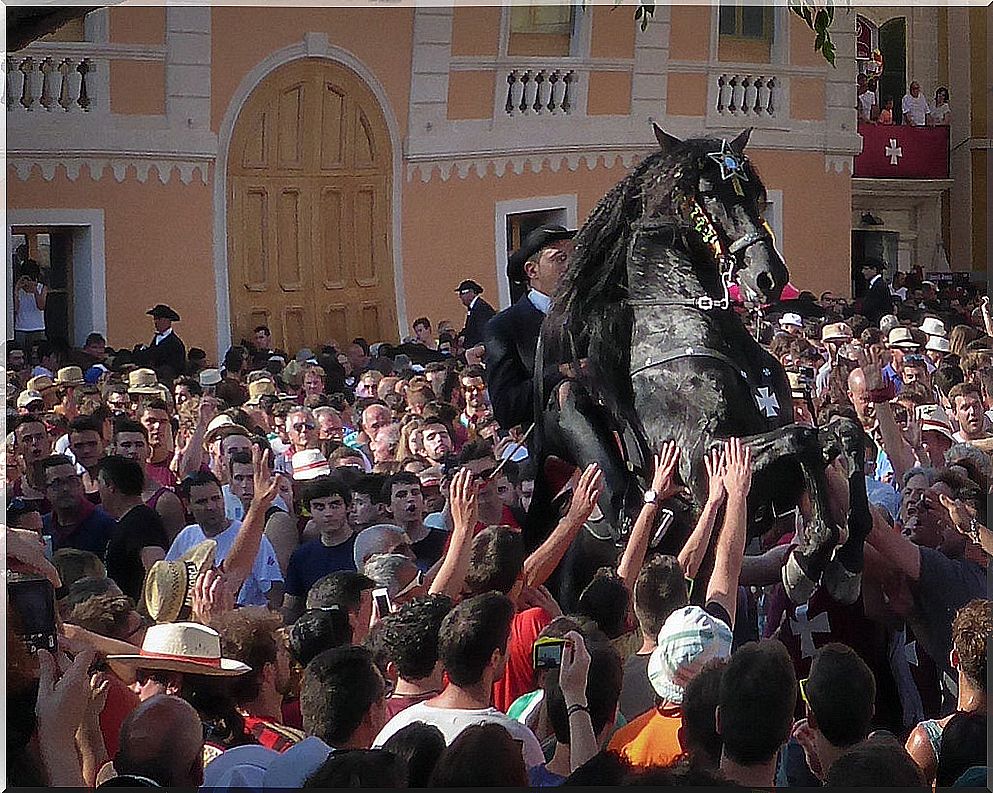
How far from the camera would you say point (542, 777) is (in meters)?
5.11

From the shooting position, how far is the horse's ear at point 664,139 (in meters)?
5.80

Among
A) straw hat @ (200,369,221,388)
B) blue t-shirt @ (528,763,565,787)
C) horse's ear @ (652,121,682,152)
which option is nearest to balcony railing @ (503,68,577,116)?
horse's ear @ (652,121,682,152)

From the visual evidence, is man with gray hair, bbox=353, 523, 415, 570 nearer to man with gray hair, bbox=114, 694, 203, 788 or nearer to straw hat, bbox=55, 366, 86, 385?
straw hat, bbox=55, 366, 86, 385

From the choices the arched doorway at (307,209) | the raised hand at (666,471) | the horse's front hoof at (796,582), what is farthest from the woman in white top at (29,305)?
the horse's front hoof at (796,582)

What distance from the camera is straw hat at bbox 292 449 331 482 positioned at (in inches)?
226

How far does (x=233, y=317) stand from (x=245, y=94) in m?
0.77

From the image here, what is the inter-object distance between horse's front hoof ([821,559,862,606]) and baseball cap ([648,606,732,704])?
2.14 ft

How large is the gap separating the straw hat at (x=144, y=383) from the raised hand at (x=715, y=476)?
6.24ft

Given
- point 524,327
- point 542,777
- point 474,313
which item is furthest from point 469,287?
point 542,777

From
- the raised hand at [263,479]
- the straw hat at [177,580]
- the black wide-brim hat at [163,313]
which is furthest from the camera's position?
the black wide-brim hat at [163,313]

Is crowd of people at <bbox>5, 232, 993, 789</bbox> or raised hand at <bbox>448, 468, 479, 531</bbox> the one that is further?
raised hand at <bbox>448, 468, 479, 531</bbox>

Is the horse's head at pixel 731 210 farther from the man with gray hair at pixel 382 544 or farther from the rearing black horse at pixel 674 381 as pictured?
the man with gray hair at pixel 382 544

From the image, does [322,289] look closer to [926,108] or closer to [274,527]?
[274,527]

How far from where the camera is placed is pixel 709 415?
18.5ft
